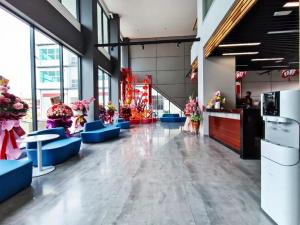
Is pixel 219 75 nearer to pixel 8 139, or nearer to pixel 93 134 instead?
pixel 93 134

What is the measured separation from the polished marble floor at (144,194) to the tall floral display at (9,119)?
75cm

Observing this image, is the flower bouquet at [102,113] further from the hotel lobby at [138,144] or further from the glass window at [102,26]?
the glass window at [102,26]

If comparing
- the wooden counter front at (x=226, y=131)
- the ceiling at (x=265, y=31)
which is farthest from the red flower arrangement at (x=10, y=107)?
the wooden counter front at (x=226, y=131)

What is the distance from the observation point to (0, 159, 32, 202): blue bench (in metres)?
2.95

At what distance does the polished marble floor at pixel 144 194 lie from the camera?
8.04ft

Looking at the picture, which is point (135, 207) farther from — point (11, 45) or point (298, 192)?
point (11, 45)

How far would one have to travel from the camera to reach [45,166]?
4645 millimetres

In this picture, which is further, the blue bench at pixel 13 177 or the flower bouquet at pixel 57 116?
the flower bouquet at pixel 57 116

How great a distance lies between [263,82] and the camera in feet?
54.3

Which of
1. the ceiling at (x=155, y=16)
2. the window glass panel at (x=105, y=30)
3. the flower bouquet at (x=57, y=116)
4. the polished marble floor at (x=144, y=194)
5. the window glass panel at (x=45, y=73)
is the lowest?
the polished marble floor at (x=144, y=194)

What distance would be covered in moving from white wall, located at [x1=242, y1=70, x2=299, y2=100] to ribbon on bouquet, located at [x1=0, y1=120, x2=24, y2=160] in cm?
1573

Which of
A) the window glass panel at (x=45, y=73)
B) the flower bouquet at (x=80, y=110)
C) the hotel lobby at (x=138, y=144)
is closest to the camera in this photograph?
the hotel lobby at (x=138, y=144)

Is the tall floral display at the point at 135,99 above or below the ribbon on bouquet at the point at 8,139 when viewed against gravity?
above

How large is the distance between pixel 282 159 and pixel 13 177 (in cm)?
324
